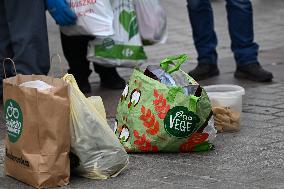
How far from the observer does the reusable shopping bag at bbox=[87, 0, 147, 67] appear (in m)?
5.84

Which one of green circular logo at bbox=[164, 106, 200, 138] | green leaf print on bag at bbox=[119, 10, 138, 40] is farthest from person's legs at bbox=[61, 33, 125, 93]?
green circular logo at bbox=[164, 106, 200, 138]

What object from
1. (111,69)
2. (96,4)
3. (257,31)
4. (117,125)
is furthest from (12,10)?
(257,31)

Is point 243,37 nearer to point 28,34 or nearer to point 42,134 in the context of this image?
point 28,34

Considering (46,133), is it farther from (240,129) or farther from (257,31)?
(257,31)

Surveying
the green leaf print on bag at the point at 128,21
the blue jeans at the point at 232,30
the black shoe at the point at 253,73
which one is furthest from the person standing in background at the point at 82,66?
the black shoe at the point at 253,73

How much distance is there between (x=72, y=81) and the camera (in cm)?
395

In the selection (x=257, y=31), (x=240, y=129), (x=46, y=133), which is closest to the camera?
(x=46, y=133)

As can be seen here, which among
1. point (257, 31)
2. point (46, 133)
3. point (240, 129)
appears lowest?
point (257, 31)

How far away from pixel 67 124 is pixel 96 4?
2.09 metres

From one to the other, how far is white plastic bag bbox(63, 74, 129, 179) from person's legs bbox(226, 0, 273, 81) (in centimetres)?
277

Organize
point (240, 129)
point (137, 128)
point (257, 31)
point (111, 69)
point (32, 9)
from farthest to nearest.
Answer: point (257, 31) → point (111, 69) → point (32, 9) → point (240, 129) → point (137, 128)

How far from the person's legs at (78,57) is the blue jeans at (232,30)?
1.08 m

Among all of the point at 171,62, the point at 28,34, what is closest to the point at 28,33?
the point at 28,34

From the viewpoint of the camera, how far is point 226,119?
482cm
